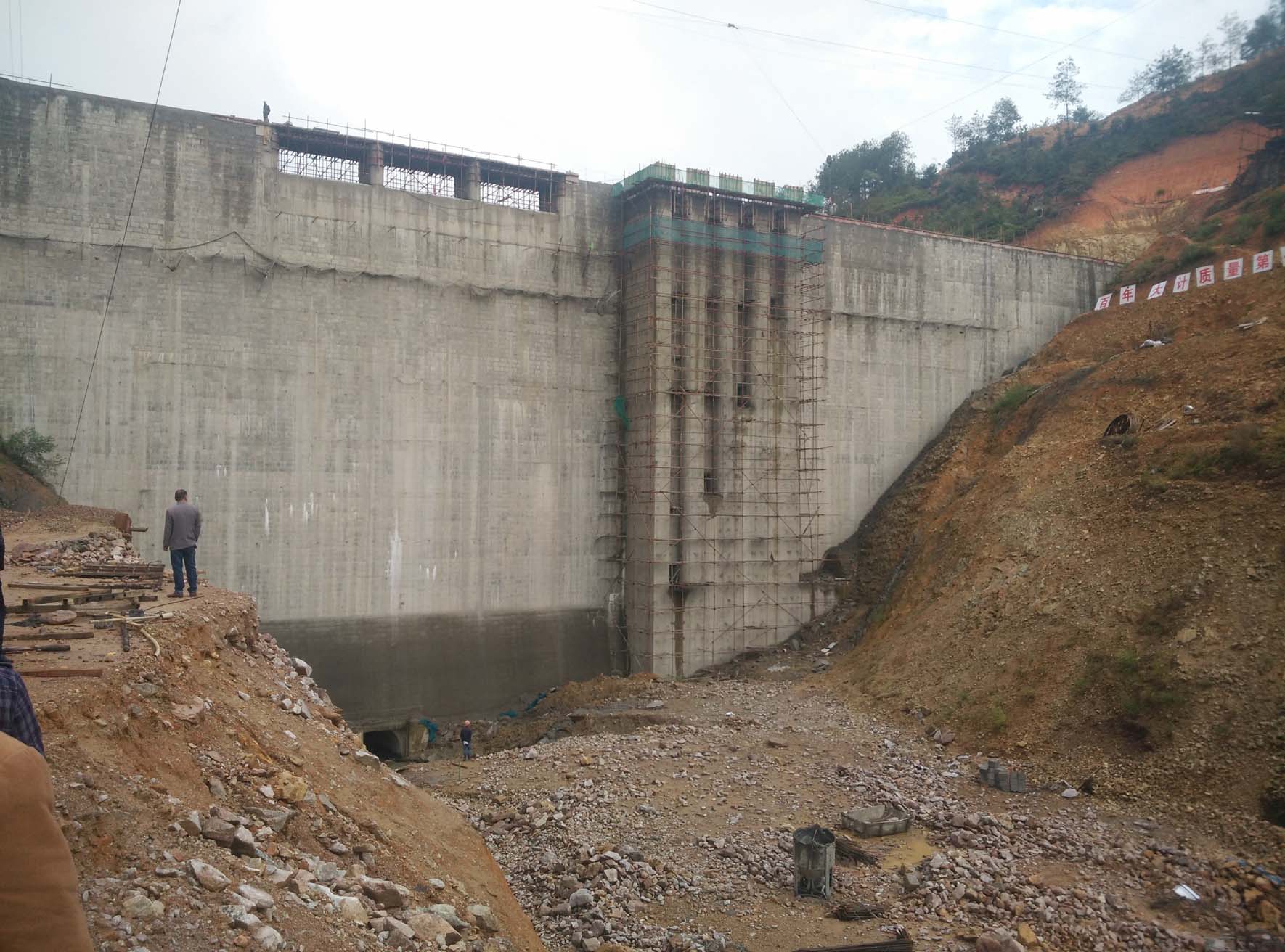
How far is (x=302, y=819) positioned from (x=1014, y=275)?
26484 millimetres

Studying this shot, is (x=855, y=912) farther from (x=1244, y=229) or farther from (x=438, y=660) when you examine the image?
(x=1244, y=229)

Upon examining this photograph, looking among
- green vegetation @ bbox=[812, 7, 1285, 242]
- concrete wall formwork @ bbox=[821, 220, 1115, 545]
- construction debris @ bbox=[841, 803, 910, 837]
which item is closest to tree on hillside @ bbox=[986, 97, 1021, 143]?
green vegetation @ bbox=[812, 7, 1285, 242]

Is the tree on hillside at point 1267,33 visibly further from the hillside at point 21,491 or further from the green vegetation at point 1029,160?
the hillside at point 21,491

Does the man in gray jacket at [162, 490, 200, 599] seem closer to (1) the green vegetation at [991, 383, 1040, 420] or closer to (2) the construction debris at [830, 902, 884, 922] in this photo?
(2) the construction debris at [830, 902, 884, 922]

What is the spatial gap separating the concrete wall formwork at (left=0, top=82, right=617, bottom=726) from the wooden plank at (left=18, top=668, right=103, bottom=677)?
12021 millimetres

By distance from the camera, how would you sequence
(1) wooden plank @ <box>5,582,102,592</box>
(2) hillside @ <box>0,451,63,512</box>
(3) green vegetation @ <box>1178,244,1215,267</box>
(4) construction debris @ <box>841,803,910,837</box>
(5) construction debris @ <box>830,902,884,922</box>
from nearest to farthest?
(1) wooden plank @ <box>5,582,102,592</box> → (5) construction debris @ <box>830,902,884,922</box> → (4) construction debris @ <box>841,803,910,837</box> → (2) hillside @ <box>0,451,63,512</box> → (3) green vegetation @ <box>1178,244,1215,267</box>

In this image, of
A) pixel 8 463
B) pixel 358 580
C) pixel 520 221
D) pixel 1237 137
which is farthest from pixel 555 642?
pixel 1237 137

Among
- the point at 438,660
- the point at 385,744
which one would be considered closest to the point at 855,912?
the point at 438,660

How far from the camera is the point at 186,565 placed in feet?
36.3

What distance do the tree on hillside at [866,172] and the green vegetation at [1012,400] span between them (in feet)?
78.7

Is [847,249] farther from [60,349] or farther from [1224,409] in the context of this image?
[60,349]

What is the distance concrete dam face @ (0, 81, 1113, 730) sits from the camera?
17.5m

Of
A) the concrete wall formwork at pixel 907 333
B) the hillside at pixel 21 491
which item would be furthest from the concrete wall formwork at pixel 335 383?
the concrete wall formwork at pixel 907 333

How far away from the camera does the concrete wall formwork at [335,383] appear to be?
17.3 metres
